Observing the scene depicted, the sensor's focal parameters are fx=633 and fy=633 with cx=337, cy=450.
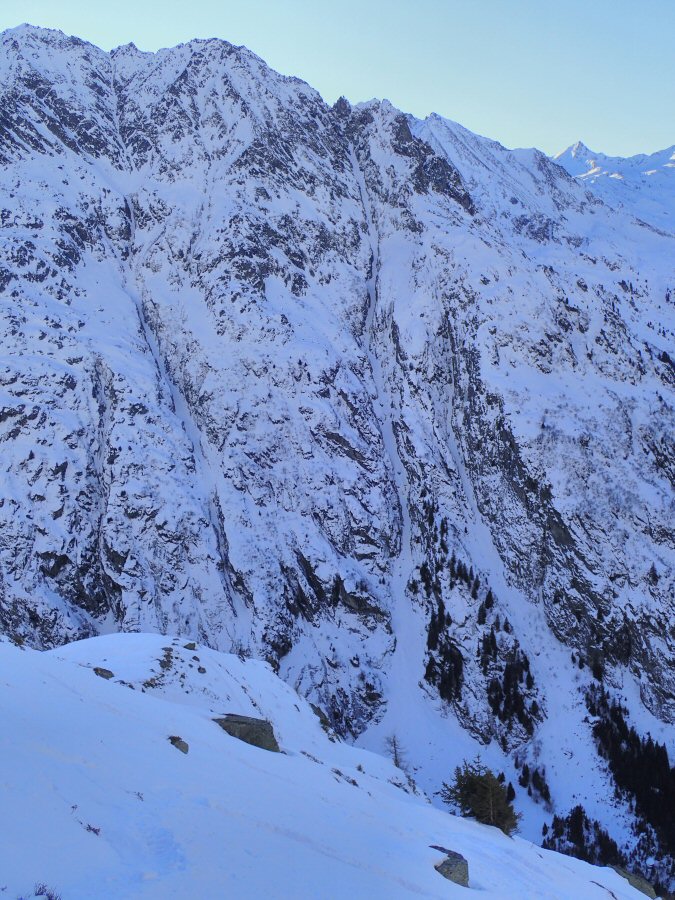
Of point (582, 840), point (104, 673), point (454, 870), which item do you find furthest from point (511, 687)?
point (454, 870)

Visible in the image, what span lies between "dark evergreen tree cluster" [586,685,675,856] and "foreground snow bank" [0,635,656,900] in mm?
35155

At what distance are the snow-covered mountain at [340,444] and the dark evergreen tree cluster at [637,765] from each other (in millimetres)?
874

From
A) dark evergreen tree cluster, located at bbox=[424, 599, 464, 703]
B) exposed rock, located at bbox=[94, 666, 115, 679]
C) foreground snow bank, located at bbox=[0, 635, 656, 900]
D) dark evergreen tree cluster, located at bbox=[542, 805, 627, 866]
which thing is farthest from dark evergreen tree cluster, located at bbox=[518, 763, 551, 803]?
exposed rock, located at bbox=[94, 666, 115, 679]

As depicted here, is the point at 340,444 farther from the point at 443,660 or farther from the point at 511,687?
the point at 511,687

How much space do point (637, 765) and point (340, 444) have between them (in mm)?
46147

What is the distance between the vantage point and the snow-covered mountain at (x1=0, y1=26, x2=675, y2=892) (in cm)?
6575

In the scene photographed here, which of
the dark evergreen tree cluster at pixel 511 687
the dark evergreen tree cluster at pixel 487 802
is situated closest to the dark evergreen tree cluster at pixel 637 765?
the dark evergreen tree cluster at pixel 511 687

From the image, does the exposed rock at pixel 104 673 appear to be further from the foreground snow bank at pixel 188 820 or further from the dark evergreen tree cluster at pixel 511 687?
the dark evergreen tree cluster at pixel 511 687

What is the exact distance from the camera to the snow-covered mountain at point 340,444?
6575 centimetres

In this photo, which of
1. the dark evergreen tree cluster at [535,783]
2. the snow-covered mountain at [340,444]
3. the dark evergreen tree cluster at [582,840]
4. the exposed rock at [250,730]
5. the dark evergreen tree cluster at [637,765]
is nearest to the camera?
the exposed rock at [250,730]

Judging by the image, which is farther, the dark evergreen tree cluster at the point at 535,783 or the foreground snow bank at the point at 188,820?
the dark evergreen tree cluster at the point at 535,783

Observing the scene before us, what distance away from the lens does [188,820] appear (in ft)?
41.4

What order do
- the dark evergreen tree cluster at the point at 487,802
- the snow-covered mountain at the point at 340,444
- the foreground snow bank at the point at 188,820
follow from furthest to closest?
the snow-covered mountain at the point at 340,444, the dark evergreen tree cluster at the point at 487,802, the foreground snow bank at the point at 188,820

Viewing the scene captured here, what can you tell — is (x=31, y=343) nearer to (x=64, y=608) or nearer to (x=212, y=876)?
(x=64, y=608)
